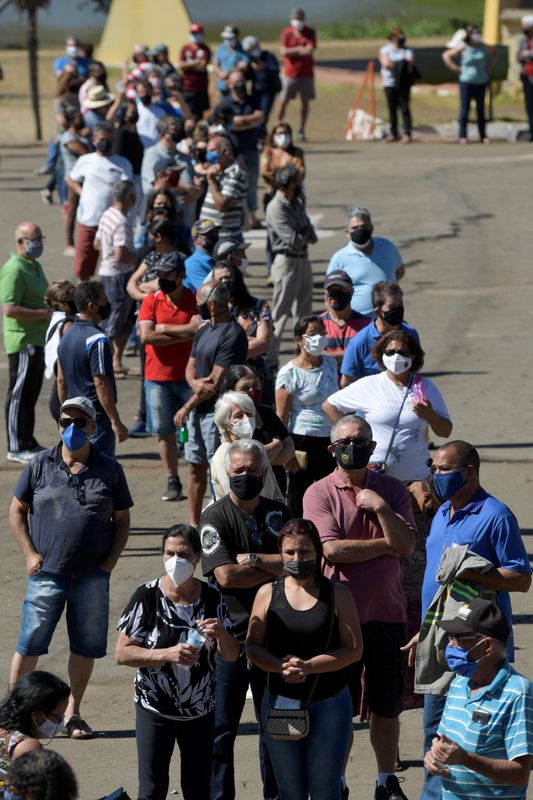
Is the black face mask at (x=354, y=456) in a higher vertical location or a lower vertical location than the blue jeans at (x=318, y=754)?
higher

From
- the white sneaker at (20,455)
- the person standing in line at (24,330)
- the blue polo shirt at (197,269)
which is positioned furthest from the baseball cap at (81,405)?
the white sneaker at (20,455)

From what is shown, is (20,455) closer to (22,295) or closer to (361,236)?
(22,295)

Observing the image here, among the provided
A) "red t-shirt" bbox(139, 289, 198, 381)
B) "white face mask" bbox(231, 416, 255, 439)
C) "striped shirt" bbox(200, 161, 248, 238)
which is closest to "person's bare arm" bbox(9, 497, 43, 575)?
"white face mask" bbox(231, 416, 255, 439)

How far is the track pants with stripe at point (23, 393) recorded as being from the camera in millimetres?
12227

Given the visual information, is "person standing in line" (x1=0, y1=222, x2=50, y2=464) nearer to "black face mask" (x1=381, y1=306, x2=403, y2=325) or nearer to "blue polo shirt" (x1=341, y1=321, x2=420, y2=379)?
"blue polo shirt" (x1=341, y1=321, x2=420, y2=379)

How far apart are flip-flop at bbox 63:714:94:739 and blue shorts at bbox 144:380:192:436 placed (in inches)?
140

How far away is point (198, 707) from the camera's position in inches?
253

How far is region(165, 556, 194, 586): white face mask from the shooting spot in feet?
20.7

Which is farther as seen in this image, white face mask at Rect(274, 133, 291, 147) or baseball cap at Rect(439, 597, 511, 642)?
white face mask at Rect(274, 133, 291, 147)

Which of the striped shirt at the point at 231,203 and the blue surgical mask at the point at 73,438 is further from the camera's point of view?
the striped shirt at the point at 231,203

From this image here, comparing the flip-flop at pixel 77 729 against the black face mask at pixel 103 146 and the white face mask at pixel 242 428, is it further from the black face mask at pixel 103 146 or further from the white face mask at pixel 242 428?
the black face mask at pixel 103 146

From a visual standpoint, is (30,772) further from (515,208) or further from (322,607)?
(515,208)

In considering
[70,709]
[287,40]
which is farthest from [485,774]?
[287,40]

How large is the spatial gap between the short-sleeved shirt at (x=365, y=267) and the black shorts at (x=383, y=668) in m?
5.16
